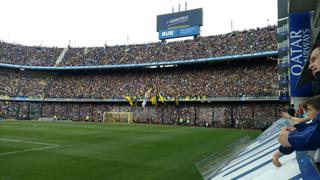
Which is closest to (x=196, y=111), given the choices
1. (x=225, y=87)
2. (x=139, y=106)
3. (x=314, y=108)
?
(x=225, y=87)

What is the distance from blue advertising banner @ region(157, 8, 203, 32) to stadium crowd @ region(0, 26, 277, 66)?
12.1 feet

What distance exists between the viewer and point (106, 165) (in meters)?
12.4

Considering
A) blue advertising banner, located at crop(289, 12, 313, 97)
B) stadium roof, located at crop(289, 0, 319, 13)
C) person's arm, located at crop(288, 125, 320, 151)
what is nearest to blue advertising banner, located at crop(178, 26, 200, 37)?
stadium roof, located at crop(289, 0, 319, 13)

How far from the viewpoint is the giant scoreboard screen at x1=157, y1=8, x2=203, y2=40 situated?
6625 centimetres

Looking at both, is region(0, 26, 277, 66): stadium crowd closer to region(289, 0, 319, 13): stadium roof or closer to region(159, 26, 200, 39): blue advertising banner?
region(159, 26, 200, 39): blue advertising banner

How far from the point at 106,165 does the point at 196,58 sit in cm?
4842

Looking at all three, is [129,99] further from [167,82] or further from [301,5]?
[301,5]

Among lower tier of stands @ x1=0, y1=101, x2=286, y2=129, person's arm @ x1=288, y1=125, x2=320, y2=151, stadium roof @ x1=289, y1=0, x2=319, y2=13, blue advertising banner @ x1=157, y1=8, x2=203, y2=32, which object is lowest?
lower tier of stands @ x1=0, y1=101, x2=286, y2=129

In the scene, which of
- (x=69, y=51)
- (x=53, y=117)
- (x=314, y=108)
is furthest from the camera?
(x=69, y=51)

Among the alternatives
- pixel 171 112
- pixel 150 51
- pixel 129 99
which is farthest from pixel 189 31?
pixel 129 99

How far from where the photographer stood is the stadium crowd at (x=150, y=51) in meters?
57.1

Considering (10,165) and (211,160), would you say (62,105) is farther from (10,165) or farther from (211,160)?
(211,160)

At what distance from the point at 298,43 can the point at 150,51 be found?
1907 inches

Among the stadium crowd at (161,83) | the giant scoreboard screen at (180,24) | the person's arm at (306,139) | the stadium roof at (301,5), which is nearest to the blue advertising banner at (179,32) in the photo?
the giant scoreboard screen at (180,24)
